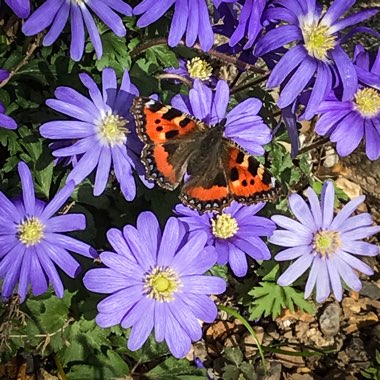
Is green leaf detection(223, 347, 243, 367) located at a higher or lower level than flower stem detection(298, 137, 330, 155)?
lower

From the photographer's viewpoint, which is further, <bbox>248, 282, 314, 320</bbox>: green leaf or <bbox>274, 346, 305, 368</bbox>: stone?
<bbox>274, 346, 305, 368</bbox>: stone

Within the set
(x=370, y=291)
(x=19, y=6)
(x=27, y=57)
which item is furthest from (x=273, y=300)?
(x=19, y=6)

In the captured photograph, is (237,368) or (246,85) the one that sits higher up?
(246,85)

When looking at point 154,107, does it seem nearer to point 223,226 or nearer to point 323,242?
point 223,226

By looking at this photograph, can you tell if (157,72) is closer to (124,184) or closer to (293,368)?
(124,184)

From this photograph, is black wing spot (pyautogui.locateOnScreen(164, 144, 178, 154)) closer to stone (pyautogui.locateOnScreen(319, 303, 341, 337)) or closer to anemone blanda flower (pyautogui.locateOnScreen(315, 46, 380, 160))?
anemone blanda flower (pyautogui.locateOnScreen(315, 46, 380, 160))

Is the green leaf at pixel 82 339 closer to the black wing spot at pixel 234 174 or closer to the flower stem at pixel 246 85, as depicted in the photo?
the black wing spot at pixel 234 174

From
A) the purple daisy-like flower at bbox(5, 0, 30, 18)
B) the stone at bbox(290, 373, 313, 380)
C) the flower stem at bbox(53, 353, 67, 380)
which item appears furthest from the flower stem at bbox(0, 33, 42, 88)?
the stone at bbox(290, 373, 313, 380)

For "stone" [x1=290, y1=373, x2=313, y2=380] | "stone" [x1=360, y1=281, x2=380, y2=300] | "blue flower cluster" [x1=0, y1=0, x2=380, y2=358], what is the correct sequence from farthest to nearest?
"stone" [x1=360, y1=281, x2=380, y2=300]
"stone" [x1=290, y1=373, x2=313, y2=380]
"blue flower cluster" [x1=0, y1=0, x2=380, y2=358]
